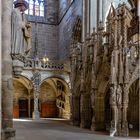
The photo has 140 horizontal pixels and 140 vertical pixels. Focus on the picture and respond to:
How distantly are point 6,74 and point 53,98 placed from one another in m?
26.9

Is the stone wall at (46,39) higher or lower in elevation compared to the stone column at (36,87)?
higher

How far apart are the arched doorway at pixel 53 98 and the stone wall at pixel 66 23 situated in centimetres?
298

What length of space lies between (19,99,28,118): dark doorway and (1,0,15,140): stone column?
25.8m

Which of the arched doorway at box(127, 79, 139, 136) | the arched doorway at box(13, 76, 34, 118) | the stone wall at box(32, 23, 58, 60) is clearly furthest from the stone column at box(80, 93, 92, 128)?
the stone wall at box(32, 23, 58, 60)

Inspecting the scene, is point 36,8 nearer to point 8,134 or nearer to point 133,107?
point 133,107

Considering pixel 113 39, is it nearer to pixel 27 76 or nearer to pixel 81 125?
pixel 81 125

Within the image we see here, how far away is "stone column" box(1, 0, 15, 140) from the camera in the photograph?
711cm

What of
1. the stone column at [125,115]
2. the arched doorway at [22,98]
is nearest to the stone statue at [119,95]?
the stone column at [125,115]

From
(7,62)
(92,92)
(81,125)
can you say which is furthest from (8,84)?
(81,125)

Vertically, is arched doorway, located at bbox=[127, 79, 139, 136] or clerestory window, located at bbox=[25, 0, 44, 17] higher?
clerestory window, located at bbox=[25, 0, 44, 17]

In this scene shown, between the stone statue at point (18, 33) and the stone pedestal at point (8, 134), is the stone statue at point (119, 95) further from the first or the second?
the stone pedestal at point (8, 134)

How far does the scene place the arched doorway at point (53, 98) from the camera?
106 feet

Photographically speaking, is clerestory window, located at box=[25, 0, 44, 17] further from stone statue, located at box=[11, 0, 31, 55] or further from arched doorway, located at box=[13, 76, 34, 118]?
stone statue, located at box=[11, 0, 31, 55]

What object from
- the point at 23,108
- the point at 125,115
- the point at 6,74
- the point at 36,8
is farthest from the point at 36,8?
the point at 6,74
